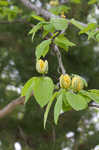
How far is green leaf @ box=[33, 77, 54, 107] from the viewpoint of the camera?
0.49 meters

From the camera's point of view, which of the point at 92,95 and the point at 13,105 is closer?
the point at 92,95

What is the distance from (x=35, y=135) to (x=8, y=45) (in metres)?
1.17

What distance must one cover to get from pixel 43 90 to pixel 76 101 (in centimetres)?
7

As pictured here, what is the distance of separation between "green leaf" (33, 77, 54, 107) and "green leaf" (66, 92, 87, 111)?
4 cm

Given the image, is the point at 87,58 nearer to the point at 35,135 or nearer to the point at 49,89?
the point at 35,135

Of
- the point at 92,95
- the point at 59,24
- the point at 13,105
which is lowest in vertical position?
the point at 13,105

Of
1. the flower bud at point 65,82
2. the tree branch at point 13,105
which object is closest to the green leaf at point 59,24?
the flower bud at point 65,82

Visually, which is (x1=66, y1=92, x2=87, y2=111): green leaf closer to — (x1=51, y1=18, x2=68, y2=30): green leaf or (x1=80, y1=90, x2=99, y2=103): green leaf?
(x1=80, y1=90, x2=99, y2=103): green leaf

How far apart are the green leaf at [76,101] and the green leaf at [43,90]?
0.04 meters

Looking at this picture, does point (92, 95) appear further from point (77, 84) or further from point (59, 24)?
point (59, 24)

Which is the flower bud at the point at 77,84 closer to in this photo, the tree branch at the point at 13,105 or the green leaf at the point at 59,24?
the green leaf at the point at 59,24

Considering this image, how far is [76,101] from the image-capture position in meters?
0.50

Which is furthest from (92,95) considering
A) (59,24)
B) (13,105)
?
(13,105)

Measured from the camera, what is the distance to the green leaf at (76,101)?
1.62ft
